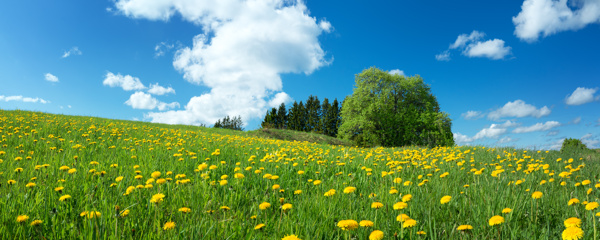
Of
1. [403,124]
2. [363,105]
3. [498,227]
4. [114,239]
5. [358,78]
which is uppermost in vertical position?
[358,78]

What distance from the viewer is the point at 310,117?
64875 mm

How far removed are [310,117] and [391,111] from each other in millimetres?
35378

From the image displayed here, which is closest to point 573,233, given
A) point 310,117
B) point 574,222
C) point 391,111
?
point 574,222

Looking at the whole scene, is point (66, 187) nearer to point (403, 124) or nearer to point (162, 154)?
point (162, 154)

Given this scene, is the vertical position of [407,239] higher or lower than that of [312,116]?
lower

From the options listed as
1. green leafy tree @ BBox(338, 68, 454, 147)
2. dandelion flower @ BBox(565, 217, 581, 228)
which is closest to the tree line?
green leafy tree @ BBox(338, 68, 454, 147)

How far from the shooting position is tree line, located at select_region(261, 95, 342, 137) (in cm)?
6250

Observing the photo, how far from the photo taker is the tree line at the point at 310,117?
2461 inches

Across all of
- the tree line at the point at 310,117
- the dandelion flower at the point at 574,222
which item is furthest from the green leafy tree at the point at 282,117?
the dandelion flower at the point at 574,222

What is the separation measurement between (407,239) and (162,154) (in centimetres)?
492

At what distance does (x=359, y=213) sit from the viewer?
2420 mm

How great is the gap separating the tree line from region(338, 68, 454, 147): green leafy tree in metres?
28.8

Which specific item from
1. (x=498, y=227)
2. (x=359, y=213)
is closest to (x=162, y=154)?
(x=359, y=213)

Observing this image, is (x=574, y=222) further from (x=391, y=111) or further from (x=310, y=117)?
(x=310, y=117)
